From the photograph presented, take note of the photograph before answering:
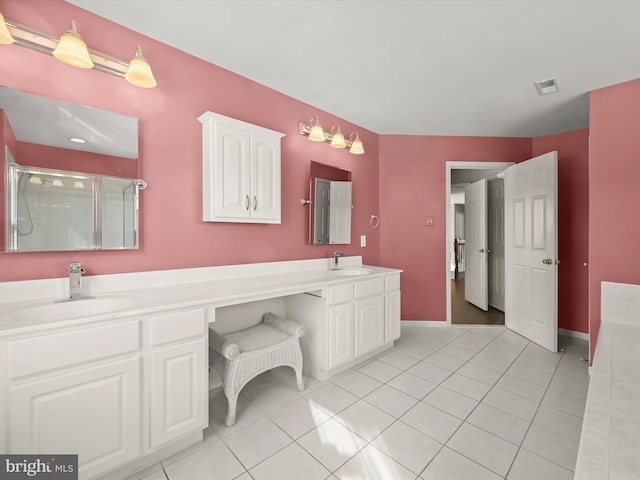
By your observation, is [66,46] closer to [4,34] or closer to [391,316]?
[4,34]

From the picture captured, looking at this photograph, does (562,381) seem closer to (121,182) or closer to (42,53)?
(121,182)

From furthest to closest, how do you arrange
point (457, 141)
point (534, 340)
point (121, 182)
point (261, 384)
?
point (457, 141) < point (534, 340) < point (261, 384) < point (121, 182)

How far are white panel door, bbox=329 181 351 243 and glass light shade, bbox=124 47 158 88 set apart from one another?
176cm

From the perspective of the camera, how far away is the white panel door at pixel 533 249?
288 centimetres

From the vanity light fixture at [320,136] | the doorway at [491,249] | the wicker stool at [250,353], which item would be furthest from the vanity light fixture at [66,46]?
the doorway at [491,249]

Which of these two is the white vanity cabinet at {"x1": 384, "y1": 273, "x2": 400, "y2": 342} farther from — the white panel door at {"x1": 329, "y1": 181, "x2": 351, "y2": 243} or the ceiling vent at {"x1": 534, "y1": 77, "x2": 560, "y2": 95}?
the ceiling vent at {"x1": 534, "y1": 77, "x2": 560, "y2": 95}

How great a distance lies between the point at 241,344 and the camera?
1.94 meters

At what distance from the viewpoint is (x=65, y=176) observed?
5.11ft

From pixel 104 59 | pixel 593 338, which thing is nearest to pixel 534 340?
pixel 593 338

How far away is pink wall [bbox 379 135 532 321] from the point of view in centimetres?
362

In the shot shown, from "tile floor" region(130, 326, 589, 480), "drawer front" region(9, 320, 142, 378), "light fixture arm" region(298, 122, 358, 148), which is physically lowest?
"tile floor" region(130, 326, 589, 480)

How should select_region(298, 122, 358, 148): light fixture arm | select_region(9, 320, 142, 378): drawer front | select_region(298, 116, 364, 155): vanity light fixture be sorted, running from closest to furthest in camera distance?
select_region(9, 320, 142, 378): drawer front < select_region(298, 116, 364, 155): vanity light fixture < select_region(298, 122, 358, 148): light fixture arm

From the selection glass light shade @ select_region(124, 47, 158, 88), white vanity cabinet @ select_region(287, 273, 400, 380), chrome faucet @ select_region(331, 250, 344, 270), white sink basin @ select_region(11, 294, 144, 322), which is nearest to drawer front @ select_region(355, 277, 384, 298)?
white vanity cabinet @ select_region(287, 273, 400, 380)

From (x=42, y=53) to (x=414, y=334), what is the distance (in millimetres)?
3780
